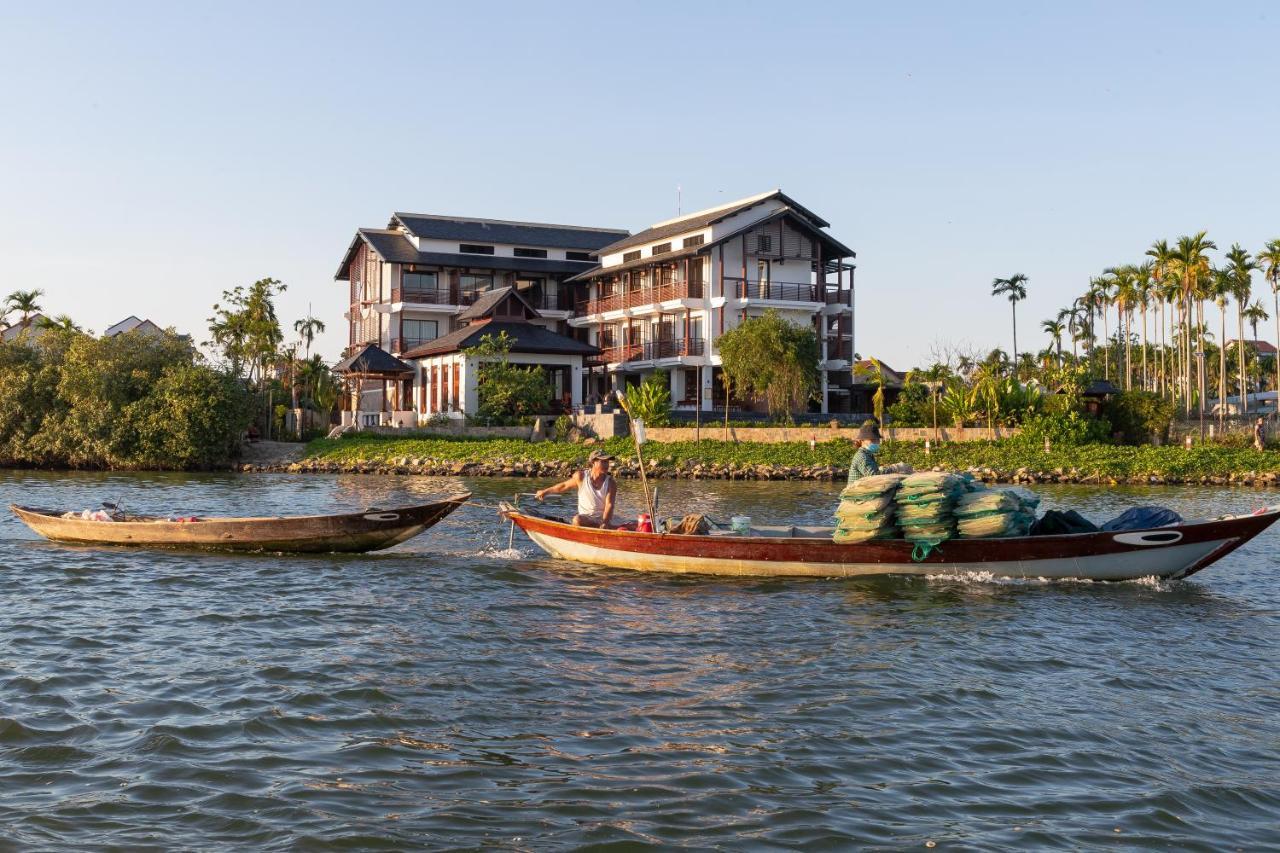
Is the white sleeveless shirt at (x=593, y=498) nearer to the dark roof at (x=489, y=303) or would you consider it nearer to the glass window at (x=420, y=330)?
the dark roof at (x=489, y=303)

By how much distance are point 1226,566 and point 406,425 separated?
39.0m

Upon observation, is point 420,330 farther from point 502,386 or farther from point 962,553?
point 962,553

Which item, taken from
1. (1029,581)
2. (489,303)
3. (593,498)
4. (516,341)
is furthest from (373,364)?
(1029,581)

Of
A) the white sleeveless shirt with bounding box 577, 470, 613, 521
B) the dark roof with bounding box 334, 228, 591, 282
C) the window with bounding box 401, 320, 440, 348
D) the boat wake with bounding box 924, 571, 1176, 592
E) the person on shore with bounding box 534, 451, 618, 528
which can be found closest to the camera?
the boat wake with bounding box 924, 571, 1176, 592

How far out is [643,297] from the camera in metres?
59.2

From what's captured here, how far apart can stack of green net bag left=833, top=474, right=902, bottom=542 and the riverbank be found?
24100mm

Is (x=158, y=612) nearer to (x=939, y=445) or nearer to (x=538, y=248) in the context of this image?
(x=939, y=445)

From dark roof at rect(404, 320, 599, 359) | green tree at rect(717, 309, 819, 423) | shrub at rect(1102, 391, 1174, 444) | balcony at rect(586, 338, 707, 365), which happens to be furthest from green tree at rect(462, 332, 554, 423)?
shrub at rect(1102, 391, 1174, 444)

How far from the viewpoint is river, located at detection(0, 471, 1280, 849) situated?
6.95 metres

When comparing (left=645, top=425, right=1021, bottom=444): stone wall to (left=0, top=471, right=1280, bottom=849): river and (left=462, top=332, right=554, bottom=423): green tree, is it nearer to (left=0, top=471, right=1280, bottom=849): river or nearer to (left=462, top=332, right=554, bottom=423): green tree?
(left=462, top=332, right=554, bottom=423): green tree

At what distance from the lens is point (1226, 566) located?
1833 centimetres

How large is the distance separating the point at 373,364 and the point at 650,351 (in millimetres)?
14749

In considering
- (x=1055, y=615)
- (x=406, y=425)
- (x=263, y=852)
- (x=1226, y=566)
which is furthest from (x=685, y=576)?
(x=406, y=425)

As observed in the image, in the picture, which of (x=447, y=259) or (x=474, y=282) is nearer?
(x=447, y=259)
